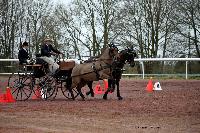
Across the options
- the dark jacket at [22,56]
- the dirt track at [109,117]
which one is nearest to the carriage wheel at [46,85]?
the dark jacket at [22,56]

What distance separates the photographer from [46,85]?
2033 centimetres

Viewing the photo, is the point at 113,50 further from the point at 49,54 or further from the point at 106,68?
the point at 49,54

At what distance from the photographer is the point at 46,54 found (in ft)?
67.7

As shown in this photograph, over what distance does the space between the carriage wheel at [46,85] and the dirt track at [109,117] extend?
260 centimetres

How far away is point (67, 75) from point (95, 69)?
1451 millimetres

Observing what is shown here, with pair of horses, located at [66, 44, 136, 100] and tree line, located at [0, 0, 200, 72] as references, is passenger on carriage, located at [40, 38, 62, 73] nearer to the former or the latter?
pair of horses, located at [66, 44, 136, 100]

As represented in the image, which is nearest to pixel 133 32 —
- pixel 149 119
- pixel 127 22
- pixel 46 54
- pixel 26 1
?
pixel 127 22

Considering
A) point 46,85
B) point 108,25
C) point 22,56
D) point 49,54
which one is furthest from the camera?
point 108,25

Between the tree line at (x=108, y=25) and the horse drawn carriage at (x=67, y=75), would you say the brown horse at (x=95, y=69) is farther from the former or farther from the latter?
the tree line at (x=108, y=25)

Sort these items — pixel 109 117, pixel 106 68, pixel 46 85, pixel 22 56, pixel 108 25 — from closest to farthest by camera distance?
pixel 109 117 < pixel 106 68 < pixel 46 85 < pixel 22 56 < pixel 108 25

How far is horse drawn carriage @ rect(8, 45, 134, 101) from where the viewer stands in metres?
19.5

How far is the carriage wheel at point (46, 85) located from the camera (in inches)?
799

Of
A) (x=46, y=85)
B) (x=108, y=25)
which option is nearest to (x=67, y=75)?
(x=46, y=85)

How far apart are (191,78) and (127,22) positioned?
1538cm
